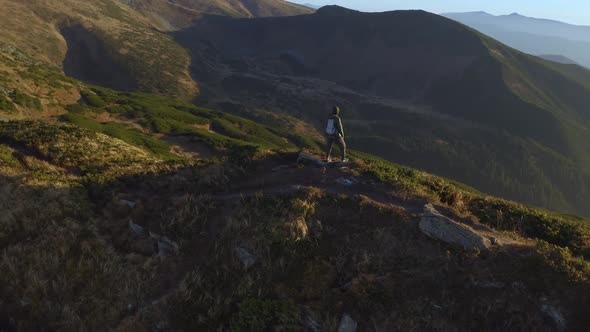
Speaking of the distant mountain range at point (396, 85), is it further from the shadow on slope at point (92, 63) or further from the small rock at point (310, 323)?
the small rock at point (310, 323)

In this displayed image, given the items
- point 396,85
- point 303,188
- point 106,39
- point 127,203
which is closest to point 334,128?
point 303,188

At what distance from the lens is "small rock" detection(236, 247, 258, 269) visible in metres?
12.2

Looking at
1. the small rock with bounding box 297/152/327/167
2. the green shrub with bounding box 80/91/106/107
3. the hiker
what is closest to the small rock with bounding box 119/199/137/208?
the small rock with bounding box 297/152/327/167

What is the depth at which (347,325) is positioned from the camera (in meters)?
10.2

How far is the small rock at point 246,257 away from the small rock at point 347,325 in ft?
11.7

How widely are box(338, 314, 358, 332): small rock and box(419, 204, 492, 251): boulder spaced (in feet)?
14.9

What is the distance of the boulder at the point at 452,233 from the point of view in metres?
12.5

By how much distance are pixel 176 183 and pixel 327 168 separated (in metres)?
7.58

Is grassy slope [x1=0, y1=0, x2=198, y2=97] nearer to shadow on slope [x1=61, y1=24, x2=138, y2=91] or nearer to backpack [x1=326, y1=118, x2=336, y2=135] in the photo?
shadow on slope [x1=61, y1=24, x2=138, y2=91]

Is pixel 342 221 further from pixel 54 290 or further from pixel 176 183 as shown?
pixel 54 290

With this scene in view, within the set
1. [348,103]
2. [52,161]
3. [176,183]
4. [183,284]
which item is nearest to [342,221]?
→ [183,284]

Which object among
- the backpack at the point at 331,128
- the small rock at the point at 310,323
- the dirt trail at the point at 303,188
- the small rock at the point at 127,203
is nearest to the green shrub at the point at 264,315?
the small rock at the point at 310,323

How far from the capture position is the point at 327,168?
18.9 m

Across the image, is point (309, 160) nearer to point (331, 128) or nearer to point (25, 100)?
point (331, 128)
